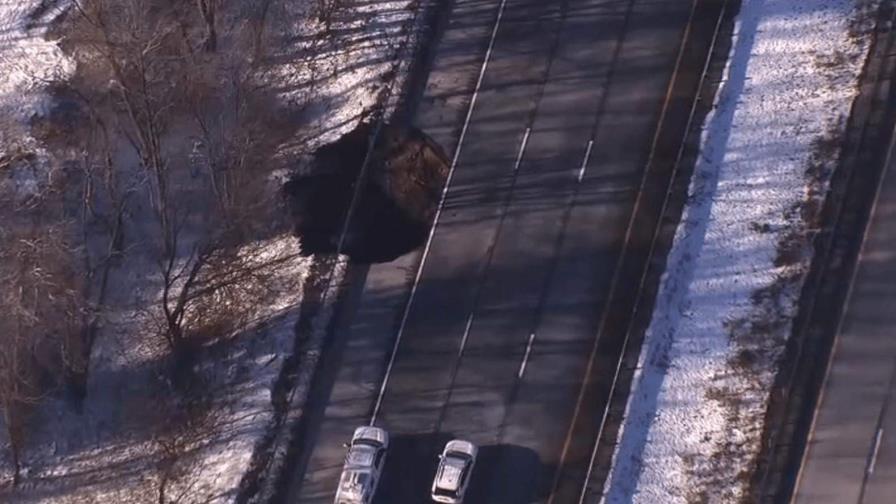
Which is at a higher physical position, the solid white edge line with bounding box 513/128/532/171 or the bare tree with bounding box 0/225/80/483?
the solid white edge line with bounding box 513/128/532/171

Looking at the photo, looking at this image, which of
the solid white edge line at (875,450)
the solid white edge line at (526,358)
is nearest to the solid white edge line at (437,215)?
the solid white edge line at (526,358)

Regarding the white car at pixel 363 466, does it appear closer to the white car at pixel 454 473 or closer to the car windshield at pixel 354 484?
the car windshield at pixel 354 484

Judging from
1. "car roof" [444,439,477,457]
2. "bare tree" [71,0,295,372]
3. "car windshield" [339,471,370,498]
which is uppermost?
"bare tree" [71,0,295,372]

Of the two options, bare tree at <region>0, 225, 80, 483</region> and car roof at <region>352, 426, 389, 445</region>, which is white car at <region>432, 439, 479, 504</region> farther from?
bare tree at <region>0, 225, 80, 483</region>

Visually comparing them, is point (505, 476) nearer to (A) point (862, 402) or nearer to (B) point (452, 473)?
(B) point (452, 473)

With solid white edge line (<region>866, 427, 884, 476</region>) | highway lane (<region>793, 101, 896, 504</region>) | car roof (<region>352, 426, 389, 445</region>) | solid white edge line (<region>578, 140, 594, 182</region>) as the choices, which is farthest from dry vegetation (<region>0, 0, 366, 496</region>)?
solid white edge line (<region>866, 427, 884, 476</region>)

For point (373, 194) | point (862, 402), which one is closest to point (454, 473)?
point (373, 194)

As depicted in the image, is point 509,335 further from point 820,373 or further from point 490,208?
point 820,373

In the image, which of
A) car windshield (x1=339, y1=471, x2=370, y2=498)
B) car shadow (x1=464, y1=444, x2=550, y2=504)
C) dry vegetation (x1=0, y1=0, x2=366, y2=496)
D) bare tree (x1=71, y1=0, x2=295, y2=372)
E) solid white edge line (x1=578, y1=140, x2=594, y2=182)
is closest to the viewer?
car windshield (x1=339, y1=471, x2=370, y2=498)
